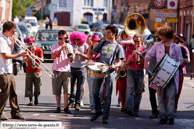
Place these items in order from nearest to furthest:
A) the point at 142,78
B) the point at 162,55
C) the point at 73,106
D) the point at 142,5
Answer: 1. the point at 162,55
2. the point at 142,78
3. the point at 73,106
4. the point at 142,5

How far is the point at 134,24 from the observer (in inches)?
422

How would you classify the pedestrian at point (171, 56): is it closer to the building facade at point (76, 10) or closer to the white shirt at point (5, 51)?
the white shirt at point (5, 51)

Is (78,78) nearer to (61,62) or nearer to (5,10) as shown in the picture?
(61,62)

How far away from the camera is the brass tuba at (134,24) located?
416 inches

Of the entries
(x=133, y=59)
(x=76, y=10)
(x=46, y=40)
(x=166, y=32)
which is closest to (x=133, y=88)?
(x=133, y=59)

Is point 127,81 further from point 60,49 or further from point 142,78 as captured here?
point 60,49

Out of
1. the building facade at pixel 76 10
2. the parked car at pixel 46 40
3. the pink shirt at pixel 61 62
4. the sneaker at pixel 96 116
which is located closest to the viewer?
the sneaker at pixel 96 116

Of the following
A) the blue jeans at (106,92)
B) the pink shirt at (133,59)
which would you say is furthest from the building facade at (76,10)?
the blue jeans at (106,92)

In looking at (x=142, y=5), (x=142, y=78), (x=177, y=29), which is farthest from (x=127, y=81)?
(x=142, y=5)

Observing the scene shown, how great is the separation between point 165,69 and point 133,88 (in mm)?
1635

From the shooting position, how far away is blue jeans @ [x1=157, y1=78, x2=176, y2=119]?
28.0ft

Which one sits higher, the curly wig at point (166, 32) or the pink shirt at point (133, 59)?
the curly wig at point (166, 32)

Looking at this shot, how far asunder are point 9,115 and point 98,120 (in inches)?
70.7

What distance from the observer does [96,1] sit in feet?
299
